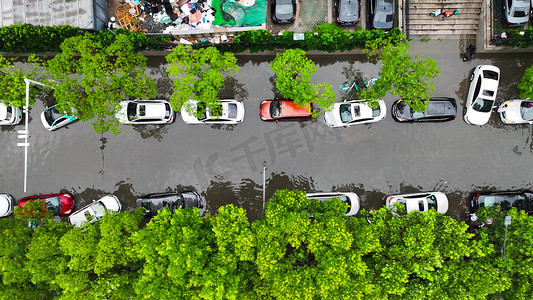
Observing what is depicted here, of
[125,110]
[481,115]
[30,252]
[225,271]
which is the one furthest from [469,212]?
[30,252]

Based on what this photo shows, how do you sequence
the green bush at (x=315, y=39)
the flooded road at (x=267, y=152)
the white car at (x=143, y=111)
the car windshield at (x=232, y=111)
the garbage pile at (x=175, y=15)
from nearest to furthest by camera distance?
the green bush at (x=315, y=39), the white car at (x=143, y=111), the car windshield at (x=232, y=111), the garbage pile at (x=175, y=15), the flooded road at (x=267, y=152)

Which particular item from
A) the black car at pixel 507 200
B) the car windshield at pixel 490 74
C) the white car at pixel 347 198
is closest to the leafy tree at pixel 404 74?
the car windshield at pixel 490 74

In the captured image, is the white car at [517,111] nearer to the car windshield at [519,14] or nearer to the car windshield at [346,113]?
the car windshield at [519,14]

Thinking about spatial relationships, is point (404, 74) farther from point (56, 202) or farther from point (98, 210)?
point (56, 202)

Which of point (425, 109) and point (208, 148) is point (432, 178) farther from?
point (208, 148)

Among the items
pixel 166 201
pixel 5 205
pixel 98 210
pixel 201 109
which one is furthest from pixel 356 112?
pixel 5 205

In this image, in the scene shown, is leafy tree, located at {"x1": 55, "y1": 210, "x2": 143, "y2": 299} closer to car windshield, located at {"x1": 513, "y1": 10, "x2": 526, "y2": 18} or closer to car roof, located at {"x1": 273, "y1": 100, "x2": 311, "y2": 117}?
car roof, located at {"x1": 273, "y1": 100, "x2": 311, "y2": 117}

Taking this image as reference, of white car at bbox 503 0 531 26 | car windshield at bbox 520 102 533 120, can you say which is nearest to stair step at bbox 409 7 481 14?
white car at bbox 503 0 531 26
